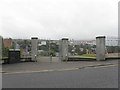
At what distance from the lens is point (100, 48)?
2342cm

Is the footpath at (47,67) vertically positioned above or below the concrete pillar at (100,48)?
below

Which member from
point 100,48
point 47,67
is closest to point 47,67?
point 47,67

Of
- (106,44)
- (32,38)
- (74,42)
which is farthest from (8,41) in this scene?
(106,44)

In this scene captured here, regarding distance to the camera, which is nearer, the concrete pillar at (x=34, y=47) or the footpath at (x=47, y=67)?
the footpath at (x=47, y=67)

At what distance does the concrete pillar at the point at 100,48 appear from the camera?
2308 cm

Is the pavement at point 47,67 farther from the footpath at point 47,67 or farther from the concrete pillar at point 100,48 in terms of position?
the concrete pillar at point 100,48

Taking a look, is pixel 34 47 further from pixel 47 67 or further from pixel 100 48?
pixel 47 67

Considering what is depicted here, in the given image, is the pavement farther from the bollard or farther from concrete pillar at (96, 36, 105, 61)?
the bollard

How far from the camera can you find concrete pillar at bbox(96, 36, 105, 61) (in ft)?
75.7

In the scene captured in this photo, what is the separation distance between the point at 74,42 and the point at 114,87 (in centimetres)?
1574

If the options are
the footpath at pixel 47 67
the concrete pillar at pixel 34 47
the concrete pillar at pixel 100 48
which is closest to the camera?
the footpath at pixel 47 67

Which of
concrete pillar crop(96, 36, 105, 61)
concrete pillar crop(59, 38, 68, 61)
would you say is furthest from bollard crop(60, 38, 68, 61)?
concrete pillar crop(96, 36, 105, 61)

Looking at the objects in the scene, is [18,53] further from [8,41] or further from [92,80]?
[92,80]

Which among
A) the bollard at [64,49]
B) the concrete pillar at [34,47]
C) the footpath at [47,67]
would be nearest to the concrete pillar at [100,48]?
the footpath at [47,67]
